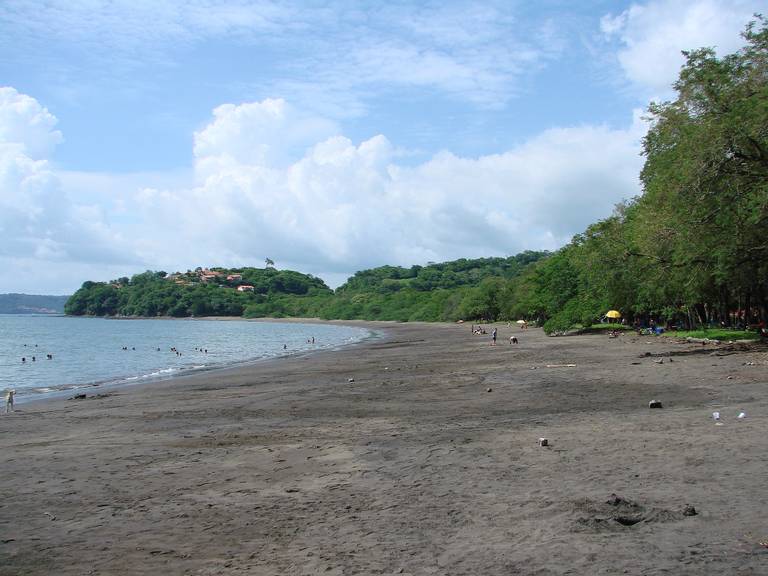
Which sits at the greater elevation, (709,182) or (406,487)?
(709,182)

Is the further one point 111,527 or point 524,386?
point 524,386

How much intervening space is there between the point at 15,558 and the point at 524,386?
1761 centimetres

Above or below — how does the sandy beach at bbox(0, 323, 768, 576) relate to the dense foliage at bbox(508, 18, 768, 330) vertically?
below

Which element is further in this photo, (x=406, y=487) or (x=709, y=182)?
(x=709, y=182)

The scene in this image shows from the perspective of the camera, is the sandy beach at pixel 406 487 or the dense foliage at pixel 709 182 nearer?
the sandy beach at pixel 406 487

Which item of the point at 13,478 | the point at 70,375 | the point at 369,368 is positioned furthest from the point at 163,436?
the point at 70,375

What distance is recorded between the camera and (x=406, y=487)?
991 centimetres

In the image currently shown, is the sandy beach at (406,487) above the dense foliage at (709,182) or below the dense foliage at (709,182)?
below

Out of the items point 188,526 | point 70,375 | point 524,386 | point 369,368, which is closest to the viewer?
point 188,526

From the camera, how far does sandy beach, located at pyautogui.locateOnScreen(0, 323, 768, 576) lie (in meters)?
7.13

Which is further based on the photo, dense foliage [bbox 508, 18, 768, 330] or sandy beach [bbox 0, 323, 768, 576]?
dense foliage [bbox 508, 18, 768, 330]

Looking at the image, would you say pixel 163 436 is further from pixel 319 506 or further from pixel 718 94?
pixel 718 94

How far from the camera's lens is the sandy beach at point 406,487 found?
23.4 ft

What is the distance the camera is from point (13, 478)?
38.8 feet
